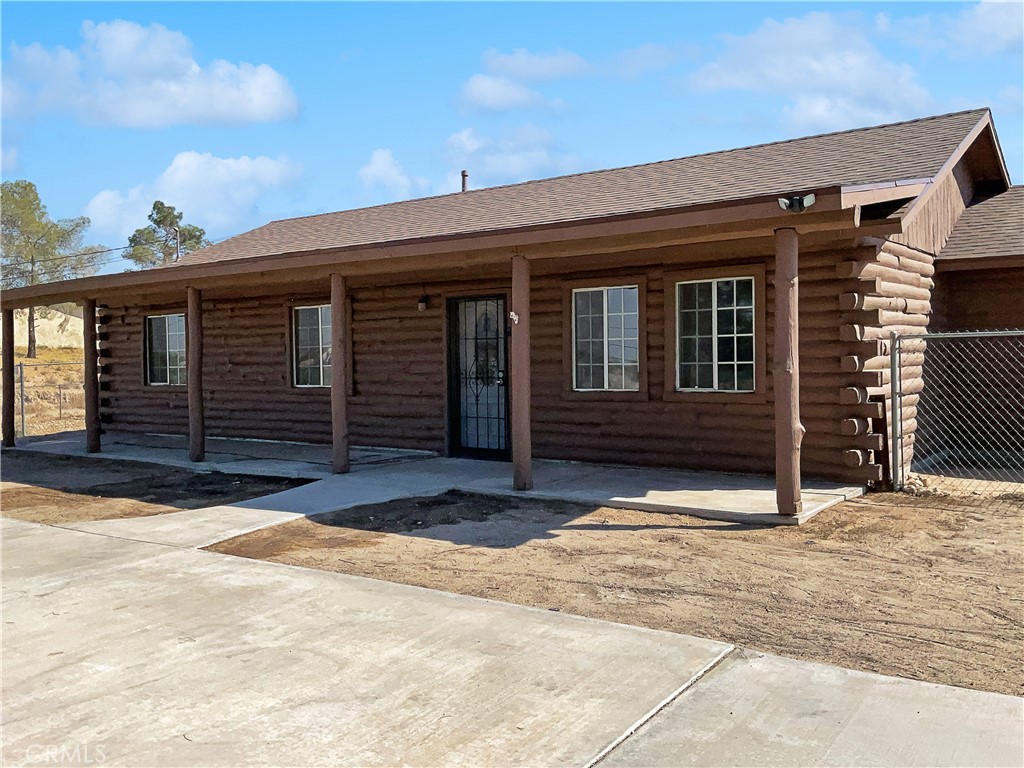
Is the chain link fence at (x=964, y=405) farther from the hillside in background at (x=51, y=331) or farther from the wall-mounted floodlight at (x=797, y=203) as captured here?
the hillside in background at (x=51, y=331)

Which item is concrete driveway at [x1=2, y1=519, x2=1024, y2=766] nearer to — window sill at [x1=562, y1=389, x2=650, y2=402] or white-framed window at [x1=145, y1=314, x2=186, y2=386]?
window sill at [x1=562, y1=389, x2=650, y2=402]

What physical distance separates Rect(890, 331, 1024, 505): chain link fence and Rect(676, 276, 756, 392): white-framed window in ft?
6.46

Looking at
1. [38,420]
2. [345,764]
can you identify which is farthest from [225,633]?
[38,420]

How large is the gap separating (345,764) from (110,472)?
391 inches

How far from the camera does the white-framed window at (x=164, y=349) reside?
16172 mm

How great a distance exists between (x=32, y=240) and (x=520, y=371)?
137 feet

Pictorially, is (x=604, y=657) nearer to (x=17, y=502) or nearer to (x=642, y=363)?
(x=642, y=363)

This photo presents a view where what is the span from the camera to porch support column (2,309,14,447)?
14.9m

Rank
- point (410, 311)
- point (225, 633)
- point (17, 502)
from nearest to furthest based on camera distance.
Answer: point (225, 633)
point (17, 502)
point (410, 311)

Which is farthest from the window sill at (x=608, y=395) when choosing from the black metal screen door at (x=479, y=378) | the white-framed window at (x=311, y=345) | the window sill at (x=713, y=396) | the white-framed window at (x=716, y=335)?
the white-framed window at (x=311, y=345)

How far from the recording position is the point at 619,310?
10969 millimetres

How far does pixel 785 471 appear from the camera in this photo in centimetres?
754

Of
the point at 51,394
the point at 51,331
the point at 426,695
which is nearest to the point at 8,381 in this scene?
the point at 426,695

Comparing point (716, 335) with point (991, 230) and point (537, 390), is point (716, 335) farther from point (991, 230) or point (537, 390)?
point (991, 230)
